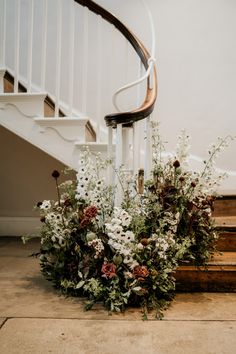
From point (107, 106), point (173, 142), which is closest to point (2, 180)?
point (107, 106)

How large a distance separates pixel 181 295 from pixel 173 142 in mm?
1916

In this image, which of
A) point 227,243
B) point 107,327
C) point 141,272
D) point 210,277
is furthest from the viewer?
point 227,243

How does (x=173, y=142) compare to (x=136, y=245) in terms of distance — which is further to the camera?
(x=173, y=142)

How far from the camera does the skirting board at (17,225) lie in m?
3.64

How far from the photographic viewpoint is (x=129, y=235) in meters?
1.79

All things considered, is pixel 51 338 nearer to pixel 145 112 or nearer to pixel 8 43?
pixel 145 112

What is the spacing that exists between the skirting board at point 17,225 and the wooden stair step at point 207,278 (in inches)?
78.9

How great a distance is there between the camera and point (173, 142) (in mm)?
3580

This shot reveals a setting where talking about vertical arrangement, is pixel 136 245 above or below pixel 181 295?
above

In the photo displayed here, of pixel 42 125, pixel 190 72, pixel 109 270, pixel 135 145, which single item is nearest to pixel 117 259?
pixel 109 270

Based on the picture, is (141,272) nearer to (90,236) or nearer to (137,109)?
(90,236)

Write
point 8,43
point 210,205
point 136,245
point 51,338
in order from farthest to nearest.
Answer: point 8,43
point 210,205
point 136,245
point 51,338

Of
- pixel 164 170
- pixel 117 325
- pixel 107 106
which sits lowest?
pixel 117 325

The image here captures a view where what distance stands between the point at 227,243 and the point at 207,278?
40 cm
